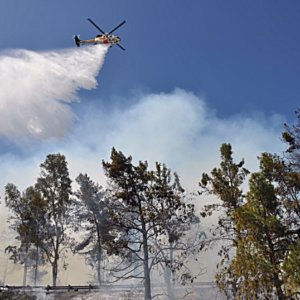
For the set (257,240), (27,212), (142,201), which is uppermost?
(27,212)

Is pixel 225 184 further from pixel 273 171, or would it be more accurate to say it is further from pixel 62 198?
pixel 62 198

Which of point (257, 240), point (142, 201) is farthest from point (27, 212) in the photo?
point (257, 240)

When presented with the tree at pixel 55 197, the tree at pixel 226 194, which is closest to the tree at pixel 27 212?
the tree at pixel 55 197

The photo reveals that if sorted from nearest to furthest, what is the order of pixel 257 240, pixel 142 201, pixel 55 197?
1. pixel 257 240
2. pixel 142 201
3. pixel 55 197

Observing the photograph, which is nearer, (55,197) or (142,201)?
(142,201)

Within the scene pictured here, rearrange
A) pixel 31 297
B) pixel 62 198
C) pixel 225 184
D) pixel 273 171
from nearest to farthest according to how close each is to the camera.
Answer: pixel 225 184 → pixel 273 171 → pixel 31 297 → pixel 62 198

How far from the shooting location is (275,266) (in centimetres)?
1002

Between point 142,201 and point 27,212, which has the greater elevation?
point 27,212

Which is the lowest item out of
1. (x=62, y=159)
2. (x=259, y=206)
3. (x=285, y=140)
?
(x=259, y=206)

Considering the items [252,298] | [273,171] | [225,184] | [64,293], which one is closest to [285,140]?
[273,171]

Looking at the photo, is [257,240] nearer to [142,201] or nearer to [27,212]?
[142,201]

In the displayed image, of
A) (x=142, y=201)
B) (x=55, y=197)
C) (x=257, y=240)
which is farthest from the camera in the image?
(x=55, y=197)

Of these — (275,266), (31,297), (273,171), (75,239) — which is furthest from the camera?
(75,239)

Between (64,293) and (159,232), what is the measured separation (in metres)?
9.34
